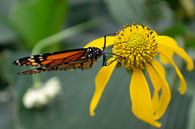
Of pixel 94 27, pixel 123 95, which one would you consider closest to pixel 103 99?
pixel 123 95

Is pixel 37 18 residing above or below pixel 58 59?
above

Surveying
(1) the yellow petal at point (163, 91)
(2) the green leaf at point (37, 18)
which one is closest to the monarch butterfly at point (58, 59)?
(1) the yellow petal at point (163, 91)

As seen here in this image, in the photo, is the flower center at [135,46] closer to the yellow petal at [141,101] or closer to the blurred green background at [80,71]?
the yellow petal at [141,101]

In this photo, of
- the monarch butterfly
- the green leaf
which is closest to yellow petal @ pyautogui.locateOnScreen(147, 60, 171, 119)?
the monarch butterfly

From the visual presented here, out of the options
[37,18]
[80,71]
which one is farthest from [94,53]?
[37,18]

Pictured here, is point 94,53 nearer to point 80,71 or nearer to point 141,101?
point 141,101

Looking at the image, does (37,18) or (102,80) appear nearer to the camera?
(102,80)
